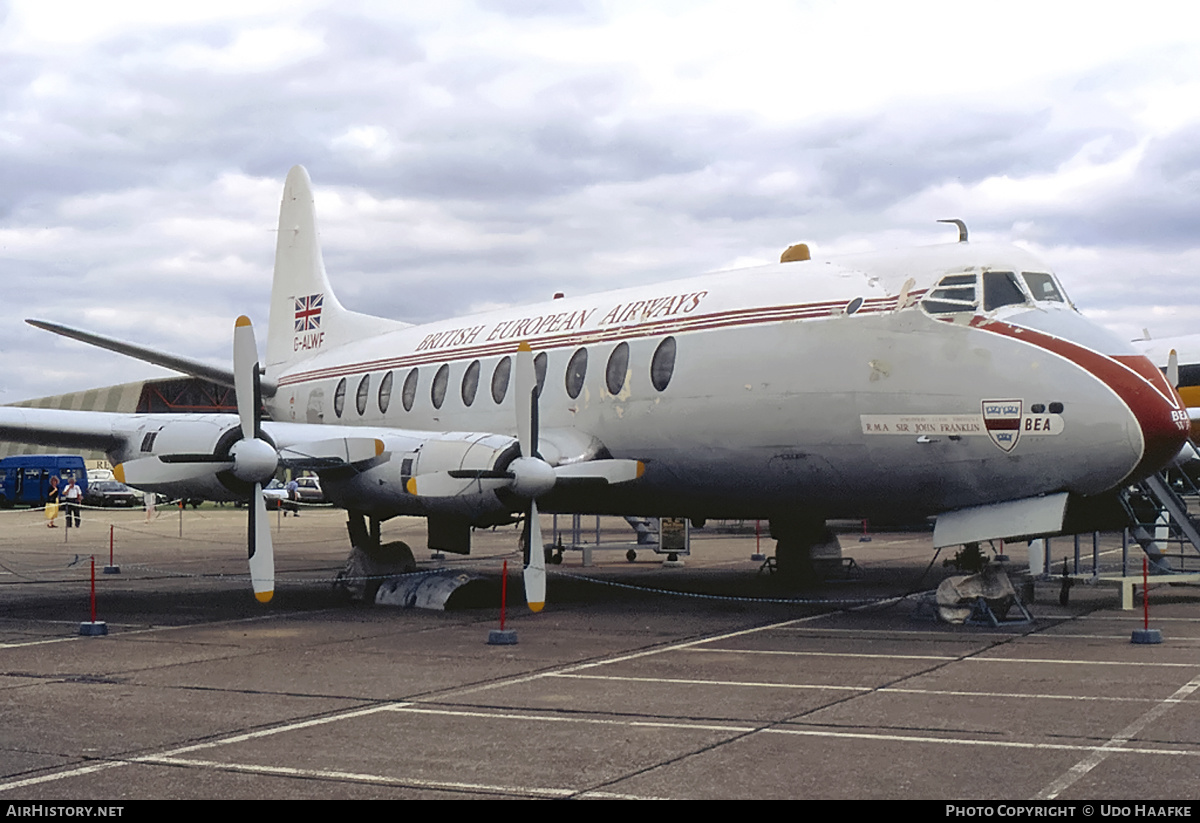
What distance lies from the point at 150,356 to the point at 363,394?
3.93 meters

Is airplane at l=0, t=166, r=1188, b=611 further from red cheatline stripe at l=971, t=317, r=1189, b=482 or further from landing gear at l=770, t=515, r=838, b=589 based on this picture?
landing gear at l=770, t=515, r=838, b=589

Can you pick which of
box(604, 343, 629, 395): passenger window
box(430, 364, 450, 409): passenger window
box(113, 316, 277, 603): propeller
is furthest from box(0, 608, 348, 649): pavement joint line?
box(604, 343, 629, 395): passenger window

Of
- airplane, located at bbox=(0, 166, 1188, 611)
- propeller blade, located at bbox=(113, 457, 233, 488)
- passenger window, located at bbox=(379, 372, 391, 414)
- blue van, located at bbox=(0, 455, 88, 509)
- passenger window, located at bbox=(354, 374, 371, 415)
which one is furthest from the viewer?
blue van, located at bbox=(0, 455, 88, 509)

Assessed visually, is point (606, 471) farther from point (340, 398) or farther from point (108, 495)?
point (108, 495)

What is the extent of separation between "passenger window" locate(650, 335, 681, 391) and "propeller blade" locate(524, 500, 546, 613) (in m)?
2.43

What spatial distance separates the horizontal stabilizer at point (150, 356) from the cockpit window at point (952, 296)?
12451 mm

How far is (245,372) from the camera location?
51.2 ft

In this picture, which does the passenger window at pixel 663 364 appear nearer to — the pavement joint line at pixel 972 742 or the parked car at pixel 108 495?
the pavement joint line at pixel 972 742

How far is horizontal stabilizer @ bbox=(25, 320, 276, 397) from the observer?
1979 cm

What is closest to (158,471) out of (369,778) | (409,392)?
(409,392)

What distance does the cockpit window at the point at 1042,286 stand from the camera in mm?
14031

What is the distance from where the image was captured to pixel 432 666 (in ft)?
39.7
